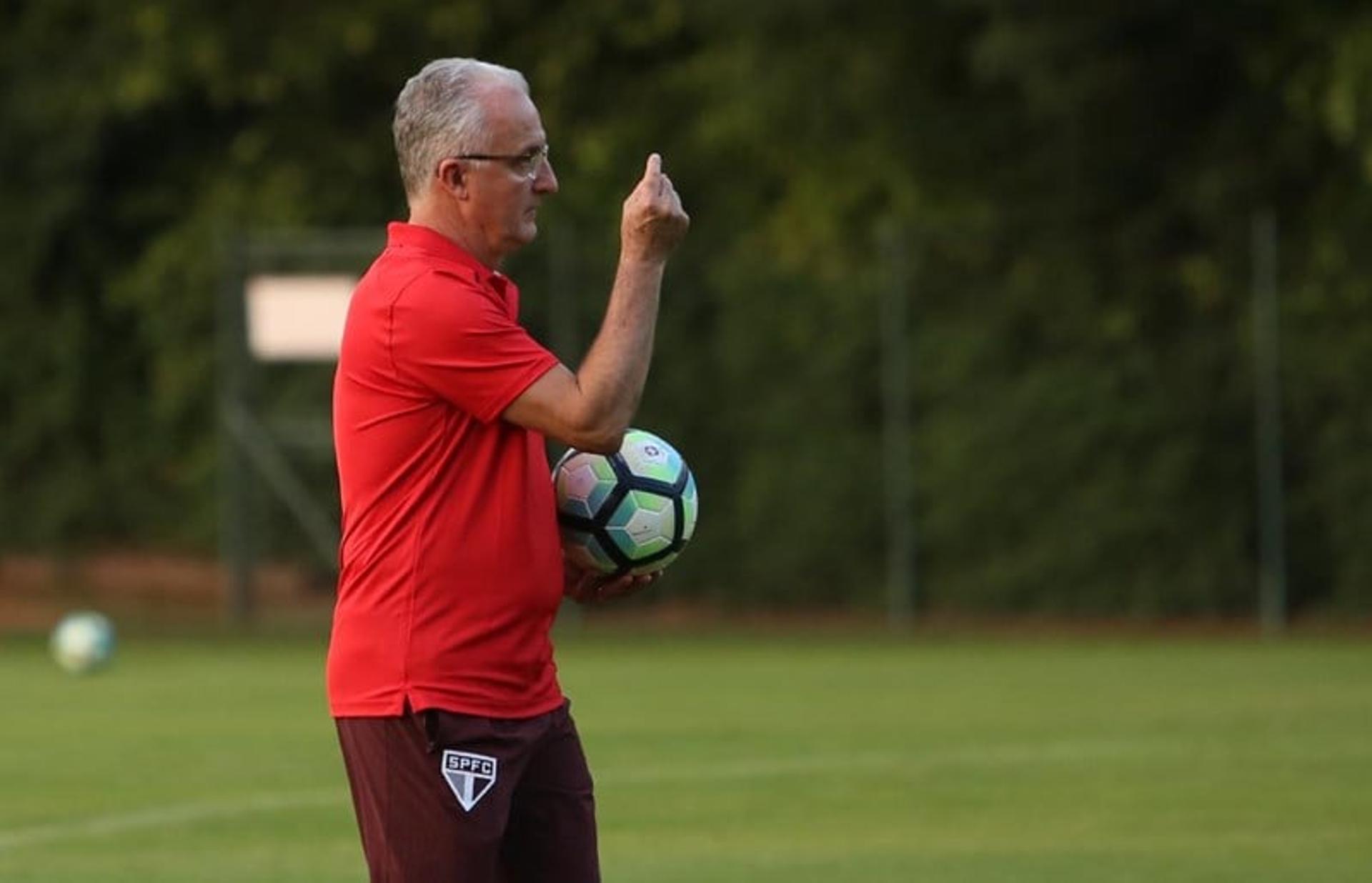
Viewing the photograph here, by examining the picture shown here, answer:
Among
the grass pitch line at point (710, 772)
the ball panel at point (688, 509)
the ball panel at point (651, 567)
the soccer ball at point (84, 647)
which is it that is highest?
the ball panel at point (688, 509)

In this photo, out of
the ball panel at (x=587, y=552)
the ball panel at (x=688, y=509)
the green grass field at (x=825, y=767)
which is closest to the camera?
the ball panel at (x=587, y=552)

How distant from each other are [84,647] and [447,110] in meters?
16.6

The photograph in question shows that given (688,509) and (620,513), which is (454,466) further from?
(688,509)

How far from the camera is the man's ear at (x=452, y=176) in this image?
5727 millimetres

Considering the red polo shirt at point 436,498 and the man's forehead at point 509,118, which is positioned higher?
the man's forehead at point 509,118

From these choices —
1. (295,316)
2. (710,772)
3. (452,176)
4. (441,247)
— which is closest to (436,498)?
(441,247)

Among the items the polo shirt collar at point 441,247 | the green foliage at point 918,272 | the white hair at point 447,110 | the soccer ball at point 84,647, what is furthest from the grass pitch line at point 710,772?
the green foliage at point 918,272

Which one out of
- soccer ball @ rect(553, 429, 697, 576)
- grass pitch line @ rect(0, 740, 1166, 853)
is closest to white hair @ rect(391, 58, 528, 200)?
soccer ball @ rect(553, 429, 697, 576)

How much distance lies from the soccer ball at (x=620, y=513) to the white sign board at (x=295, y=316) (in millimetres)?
19877

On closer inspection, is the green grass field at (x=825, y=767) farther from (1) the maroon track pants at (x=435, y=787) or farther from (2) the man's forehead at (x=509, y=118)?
(2) the man's forehead at (x=509, y=118)

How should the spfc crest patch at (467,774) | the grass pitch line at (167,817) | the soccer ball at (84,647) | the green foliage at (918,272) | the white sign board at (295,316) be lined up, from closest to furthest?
the spfc crest patch at (467,774)
the grass pitch line at (167,817)
the soccer ball at (84,647)
the green foliage at (918,272)
the white sign board at (295,316)

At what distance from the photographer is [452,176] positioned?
226 inches

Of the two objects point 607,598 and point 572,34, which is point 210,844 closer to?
point 607,598

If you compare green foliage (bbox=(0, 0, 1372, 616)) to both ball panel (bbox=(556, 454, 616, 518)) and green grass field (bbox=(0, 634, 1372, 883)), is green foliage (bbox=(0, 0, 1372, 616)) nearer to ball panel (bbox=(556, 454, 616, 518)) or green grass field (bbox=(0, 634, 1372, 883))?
green grass field (bbox=(0, 634, 1372, 883))
